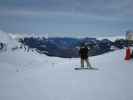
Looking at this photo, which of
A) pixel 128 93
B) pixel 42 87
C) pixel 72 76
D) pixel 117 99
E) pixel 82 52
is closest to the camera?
pixel 117 99

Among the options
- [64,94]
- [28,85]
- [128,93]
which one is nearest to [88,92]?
[64,94]

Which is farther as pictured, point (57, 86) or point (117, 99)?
point (57, 86)

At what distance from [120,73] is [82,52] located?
4.02 m

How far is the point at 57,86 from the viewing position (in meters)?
12.2

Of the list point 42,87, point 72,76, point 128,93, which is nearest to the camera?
point 128,93

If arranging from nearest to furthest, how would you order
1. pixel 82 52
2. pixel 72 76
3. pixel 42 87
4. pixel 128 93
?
pixel 128 93 < pixel 42 87 < pixel 72 76 < pixel 82 52

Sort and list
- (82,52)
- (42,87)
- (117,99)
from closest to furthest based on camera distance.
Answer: (117,99) → (42,87) → (82,52)

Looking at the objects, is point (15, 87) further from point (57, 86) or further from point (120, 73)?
point (120, 73)

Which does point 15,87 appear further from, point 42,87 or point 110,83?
point 110,83

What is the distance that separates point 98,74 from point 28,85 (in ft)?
15.9

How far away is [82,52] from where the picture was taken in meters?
17.8

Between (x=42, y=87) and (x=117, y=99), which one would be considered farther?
(x=42, y=87)

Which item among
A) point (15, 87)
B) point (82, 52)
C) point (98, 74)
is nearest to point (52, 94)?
point (15, 87)

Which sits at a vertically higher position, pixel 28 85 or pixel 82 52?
pixel 82 52
